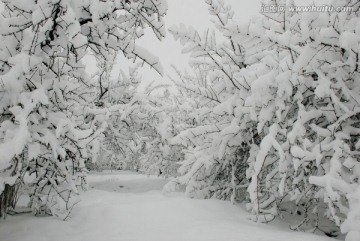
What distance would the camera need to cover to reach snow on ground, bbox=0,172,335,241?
2996 millimetres

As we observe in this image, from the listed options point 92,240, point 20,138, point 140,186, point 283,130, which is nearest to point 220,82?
point 283,130

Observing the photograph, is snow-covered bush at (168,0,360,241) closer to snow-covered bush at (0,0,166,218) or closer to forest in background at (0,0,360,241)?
forest in background at (0,0,360,241)

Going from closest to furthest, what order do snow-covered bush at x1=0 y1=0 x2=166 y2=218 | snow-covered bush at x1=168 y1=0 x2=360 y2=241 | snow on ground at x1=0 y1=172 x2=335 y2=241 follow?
snow-covered bush at x1=0 y1=0 x2=166 y2=218
snow-covered bush at x1=168 y1=0 x2=360 y2=241
snow on ground at x1=0 y1=172 x2=335 y2=241

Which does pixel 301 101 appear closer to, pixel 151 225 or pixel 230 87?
pixel 230 87

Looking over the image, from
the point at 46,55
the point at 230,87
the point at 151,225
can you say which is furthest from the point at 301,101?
the point at 46,55

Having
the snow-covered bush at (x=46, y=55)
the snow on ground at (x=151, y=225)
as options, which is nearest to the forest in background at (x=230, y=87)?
the snow-covered bush at (x=46, y=55)

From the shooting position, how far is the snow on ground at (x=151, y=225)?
118 inches

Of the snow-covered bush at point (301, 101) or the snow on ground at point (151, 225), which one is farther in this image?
the snow on ground at point (151, 225)

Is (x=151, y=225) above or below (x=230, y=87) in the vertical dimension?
below

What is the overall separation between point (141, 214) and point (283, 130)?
1.91m

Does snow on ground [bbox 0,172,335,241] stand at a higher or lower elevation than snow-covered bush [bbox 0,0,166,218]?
lower

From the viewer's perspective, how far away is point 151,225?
3498mm

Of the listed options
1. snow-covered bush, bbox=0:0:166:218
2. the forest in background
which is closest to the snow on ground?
the forest in background

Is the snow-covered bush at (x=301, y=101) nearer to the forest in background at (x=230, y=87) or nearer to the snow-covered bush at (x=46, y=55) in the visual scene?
the forest in background at (x=230, y=87)
